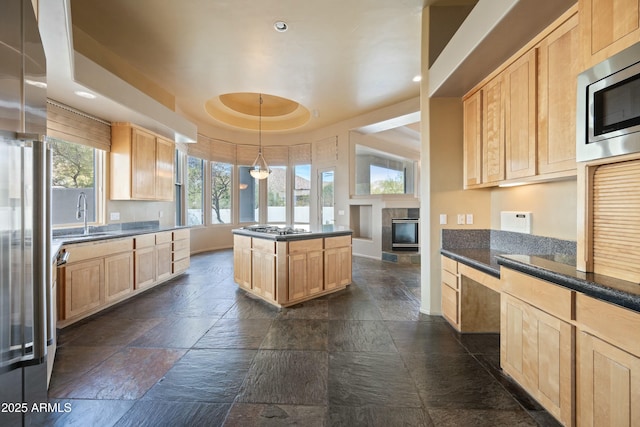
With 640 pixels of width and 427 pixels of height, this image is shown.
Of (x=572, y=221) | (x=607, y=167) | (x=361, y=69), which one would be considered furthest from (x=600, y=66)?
(x=361, y=69)

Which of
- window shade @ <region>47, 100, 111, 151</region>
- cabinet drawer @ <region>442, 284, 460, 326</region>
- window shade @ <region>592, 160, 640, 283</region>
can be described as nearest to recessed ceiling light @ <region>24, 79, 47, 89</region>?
window shade @ <region>592, 160, 640, 283</region>

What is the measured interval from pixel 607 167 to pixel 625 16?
69 cm

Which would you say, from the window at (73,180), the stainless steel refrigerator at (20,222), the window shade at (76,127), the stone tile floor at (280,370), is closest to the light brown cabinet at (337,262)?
the stone tile floor at (280,370)

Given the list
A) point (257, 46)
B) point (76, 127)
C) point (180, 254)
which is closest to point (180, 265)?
point (180, 254)

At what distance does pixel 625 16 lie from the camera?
4.05ft

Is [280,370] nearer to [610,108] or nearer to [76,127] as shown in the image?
[610,108]

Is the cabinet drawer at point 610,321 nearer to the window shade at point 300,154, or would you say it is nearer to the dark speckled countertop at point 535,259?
the dark speckled countertop at point 535,259

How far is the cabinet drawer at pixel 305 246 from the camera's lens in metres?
3.42

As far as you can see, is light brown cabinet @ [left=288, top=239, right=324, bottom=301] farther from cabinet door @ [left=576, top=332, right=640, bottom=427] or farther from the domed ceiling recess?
the domed ceiling recess

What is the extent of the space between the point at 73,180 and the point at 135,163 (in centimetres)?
78

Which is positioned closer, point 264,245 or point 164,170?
point 264,245

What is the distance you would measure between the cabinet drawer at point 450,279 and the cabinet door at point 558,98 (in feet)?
4.16

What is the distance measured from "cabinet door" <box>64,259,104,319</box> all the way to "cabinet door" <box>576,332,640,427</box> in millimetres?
4241

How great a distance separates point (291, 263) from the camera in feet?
11.2
